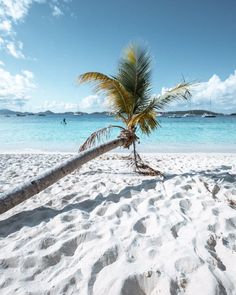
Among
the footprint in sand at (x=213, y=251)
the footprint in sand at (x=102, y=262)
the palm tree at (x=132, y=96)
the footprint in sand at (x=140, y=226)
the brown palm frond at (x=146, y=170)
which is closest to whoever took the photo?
the footprint in sand at (x=102, y=262)

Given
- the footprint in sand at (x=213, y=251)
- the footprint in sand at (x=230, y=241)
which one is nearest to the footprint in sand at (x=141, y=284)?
the footprint in sand at (x=213, y=251)

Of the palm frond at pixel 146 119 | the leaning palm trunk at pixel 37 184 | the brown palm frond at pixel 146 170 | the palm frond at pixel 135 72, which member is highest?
the palm frond at pixel 135 72

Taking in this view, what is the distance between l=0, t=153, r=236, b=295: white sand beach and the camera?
2.18 meters

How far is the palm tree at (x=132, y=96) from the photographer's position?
704 cm

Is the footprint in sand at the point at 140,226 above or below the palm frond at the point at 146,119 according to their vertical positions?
below

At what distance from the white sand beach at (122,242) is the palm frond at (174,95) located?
2943 millimetres

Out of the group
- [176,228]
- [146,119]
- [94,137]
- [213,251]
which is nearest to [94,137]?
[94,137]

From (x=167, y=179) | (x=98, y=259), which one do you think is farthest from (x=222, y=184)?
(x=98, y=259)

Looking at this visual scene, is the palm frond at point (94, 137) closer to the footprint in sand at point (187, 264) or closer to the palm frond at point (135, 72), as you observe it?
the palm frond at point (135, 72)

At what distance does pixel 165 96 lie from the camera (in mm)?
6930

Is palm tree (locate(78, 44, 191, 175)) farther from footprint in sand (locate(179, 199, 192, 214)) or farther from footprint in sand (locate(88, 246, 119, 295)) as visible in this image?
footprint in sand (locate(88, 246, 119, 295))

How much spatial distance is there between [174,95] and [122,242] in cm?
501

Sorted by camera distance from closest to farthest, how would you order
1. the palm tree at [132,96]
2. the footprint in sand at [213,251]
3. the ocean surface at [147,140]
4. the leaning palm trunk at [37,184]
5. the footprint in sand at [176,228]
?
the footprint in sand at [213,251], the footprint in sand at [176,228], the leaning palm trunk at [37,184], the palm tree at [132,96], the ocean surface at [147,140]

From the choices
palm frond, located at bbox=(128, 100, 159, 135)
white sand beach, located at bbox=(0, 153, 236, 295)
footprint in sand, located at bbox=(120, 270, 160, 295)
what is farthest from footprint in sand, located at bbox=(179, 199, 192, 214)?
palm frond, located at bbox=(128, 100, 159, 135)
